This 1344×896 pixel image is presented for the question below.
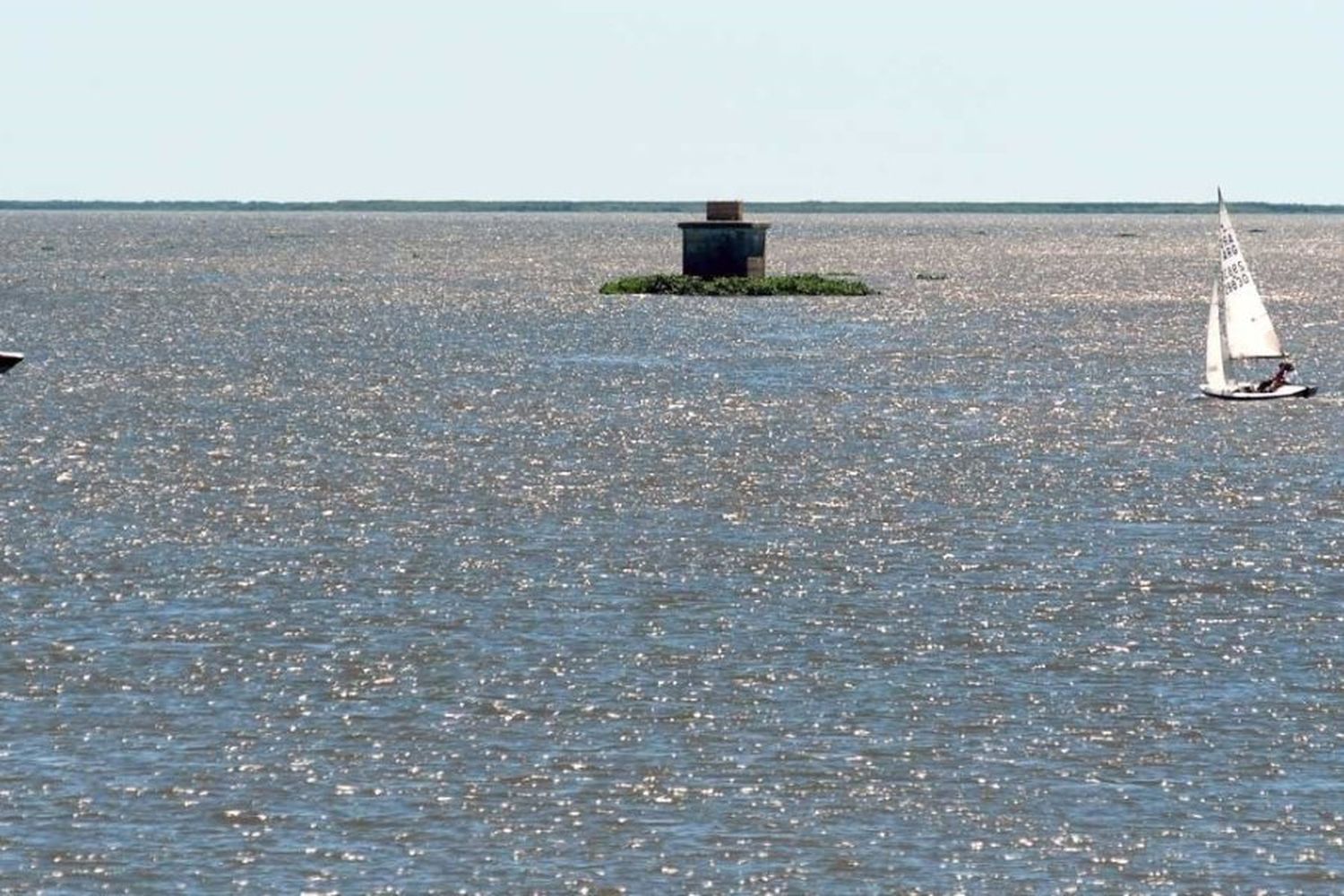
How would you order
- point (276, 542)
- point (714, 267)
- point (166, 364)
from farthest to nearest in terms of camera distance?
point (714, 267) → point (166, 364) → point (276, 542)

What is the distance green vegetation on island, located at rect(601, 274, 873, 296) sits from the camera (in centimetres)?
15950

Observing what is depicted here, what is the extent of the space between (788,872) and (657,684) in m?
9.11

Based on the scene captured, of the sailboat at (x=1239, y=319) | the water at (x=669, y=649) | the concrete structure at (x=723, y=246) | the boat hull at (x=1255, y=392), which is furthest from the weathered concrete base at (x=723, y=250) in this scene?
the water at (x=669, y=649)

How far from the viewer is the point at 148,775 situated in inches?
1166

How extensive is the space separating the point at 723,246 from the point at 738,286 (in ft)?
10.8

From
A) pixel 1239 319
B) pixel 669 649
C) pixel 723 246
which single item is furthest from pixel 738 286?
pixel 669 649

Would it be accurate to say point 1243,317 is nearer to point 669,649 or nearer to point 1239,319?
point 1239,319

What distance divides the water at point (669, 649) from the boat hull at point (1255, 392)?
4.27 feet

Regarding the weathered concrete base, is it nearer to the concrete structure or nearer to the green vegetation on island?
the concrete structure

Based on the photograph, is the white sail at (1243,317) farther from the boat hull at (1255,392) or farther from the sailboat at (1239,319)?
the boat hull at (1255,392)

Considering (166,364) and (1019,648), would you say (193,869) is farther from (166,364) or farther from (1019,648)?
(166,364)

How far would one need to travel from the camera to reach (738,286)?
15912 cm

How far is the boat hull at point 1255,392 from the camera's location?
8331 cm

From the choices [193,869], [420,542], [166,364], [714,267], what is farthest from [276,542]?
[714,267]
